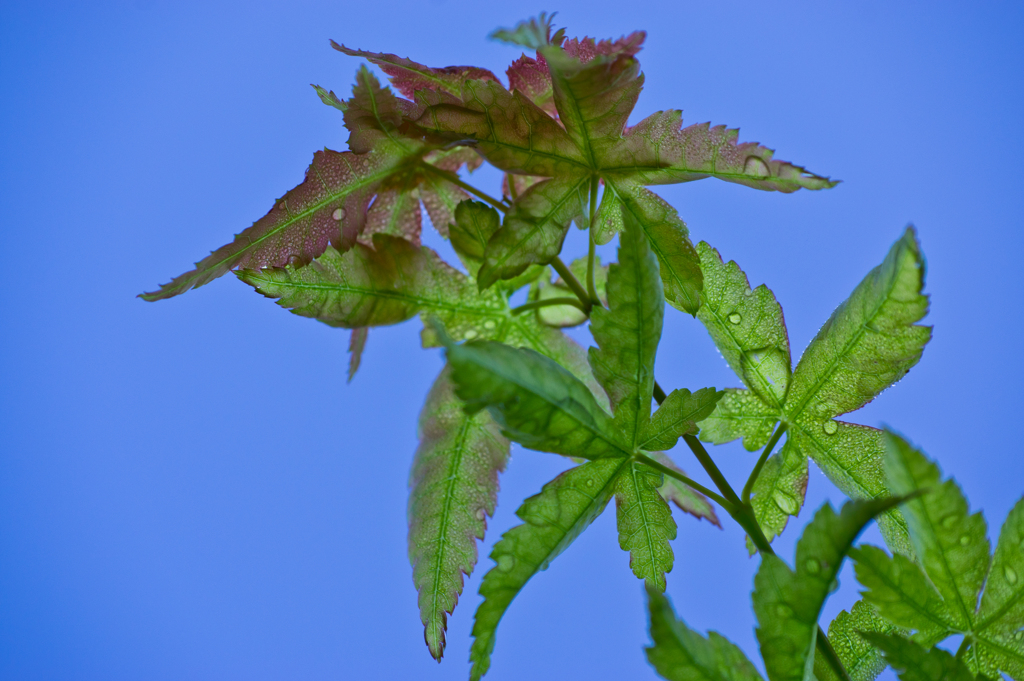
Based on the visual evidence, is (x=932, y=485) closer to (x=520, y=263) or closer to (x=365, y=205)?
(x=520, y=263)

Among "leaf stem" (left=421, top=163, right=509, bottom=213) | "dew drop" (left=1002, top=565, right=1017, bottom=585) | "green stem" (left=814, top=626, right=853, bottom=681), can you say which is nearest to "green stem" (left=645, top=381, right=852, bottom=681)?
"green stem" (left=814, top=626, right=853, bottom=681)

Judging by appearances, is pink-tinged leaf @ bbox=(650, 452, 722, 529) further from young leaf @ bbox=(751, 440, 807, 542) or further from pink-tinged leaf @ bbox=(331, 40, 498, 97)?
pink-tinged leaf @ bbox=(331, 40, 498, 97)

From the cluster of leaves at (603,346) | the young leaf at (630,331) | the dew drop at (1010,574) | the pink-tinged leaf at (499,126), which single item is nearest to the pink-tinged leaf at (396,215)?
the cluster of leaves at (603,346)

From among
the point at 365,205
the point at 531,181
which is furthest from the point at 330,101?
the point at 531,181

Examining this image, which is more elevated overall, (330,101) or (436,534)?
(330,101)

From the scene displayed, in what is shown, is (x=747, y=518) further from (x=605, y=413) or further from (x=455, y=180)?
(x=455, y=180)

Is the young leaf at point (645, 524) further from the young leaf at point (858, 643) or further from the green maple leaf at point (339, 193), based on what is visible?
the green maple leaf at point (339, 193)
